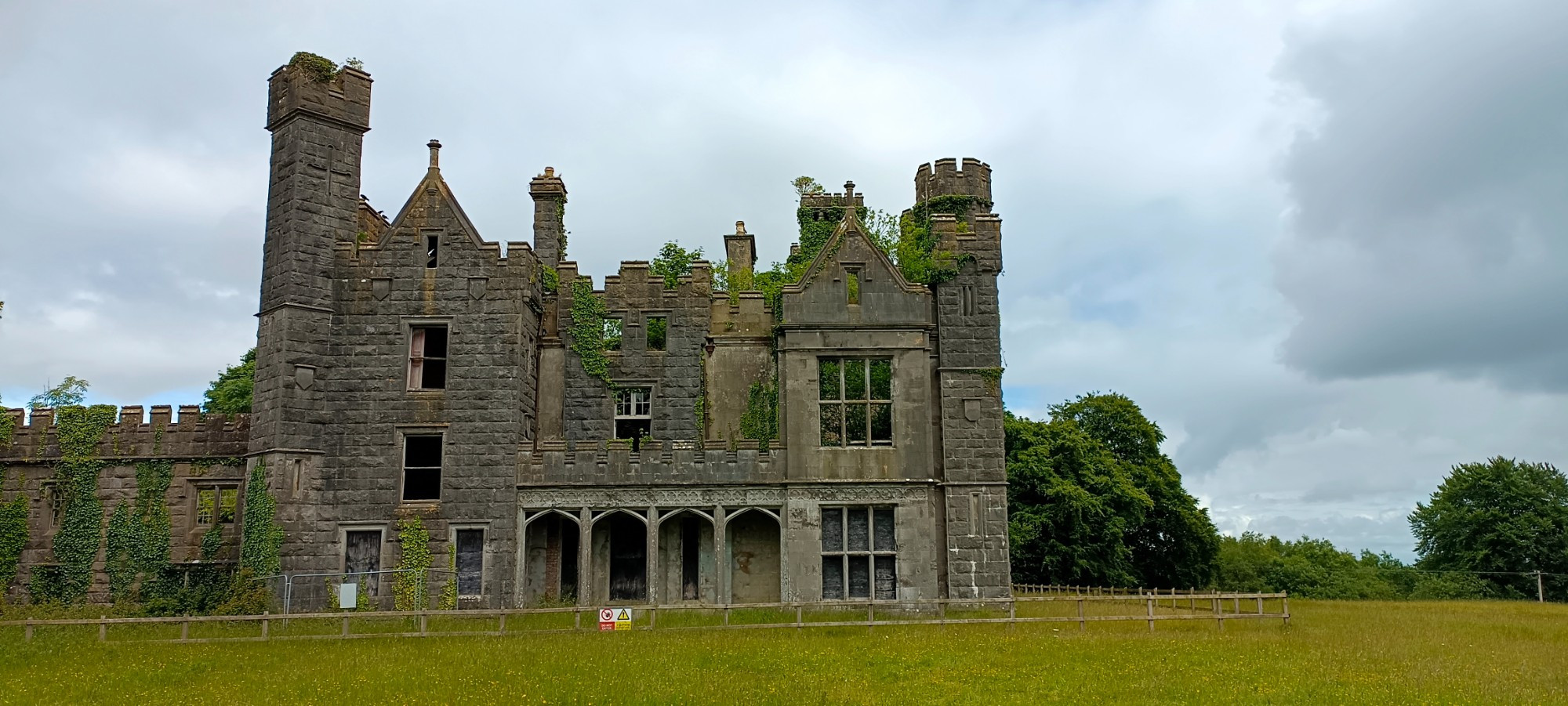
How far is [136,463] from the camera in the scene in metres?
29.5

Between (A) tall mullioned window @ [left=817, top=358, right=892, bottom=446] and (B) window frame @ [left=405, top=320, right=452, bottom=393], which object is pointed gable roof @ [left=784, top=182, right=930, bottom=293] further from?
(B) window frame @ [left=405, top=320, right=452, bottom=393]

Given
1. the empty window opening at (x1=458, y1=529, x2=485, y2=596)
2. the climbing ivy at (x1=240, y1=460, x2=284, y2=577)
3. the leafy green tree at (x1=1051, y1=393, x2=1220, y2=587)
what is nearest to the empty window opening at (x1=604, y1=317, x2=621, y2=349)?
the empty window opening at (x1=458, y1=529, x2=485, y2=596)

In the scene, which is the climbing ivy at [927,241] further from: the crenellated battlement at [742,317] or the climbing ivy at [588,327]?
the climbing ivy at [588,327]

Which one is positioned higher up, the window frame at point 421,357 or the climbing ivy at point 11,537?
the window frame at point 421,357

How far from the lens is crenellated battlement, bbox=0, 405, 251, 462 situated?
29484 millimetres

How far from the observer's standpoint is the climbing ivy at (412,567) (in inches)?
1052

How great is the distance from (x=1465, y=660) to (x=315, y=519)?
24863 millimetres

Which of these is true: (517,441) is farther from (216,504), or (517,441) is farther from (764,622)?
(216,504)

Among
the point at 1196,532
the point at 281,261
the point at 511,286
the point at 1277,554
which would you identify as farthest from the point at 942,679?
the point at 1277,554

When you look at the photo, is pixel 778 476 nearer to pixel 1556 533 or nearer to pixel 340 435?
pixel 340 435

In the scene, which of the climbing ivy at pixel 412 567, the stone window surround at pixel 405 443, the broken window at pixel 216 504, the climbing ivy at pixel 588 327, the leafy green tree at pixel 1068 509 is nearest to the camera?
the climbing ivy at pixel 412 567

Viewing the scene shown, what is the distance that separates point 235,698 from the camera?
16453mm

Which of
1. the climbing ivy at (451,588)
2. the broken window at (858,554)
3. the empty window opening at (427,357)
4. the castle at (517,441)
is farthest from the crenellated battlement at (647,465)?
the empty window opening at (427,357)

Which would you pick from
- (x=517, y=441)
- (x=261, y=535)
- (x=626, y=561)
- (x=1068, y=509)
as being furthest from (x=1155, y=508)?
(x=261, y=535)
